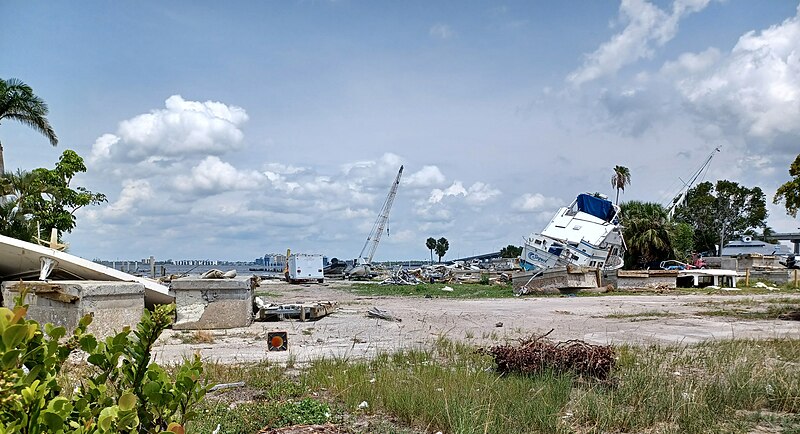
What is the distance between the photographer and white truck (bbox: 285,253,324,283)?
49969 millimetres

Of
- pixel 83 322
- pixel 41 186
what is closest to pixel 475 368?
pixel 83 322

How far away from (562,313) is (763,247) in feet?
197

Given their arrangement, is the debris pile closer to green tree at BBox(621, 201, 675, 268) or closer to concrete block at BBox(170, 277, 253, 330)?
concrete block at BBox(170, 277, 253, 330)

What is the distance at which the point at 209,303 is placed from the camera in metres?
13.4

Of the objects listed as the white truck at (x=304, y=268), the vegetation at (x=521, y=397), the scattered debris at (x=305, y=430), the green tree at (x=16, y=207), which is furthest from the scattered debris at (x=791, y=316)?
the white truck at (x=304, y=268)

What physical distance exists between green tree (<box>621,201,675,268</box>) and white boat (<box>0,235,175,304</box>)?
3846cm

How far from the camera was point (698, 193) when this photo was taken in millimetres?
67562

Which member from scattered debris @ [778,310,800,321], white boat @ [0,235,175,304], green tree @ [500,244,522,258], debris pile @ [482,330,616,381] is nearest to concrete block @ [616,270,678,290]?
scattered debris @ [778,310,800,321]

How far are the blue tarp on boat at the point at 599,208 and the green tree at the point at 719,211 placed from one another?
34.6m

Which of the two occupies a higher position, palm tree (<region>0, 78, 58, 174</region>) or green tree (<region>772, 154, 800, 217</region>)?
palm tree (<region>0, 78, 58, 174</region>)

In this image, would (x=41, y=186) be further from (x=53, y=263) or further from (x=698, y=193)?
(x=698, y=193)

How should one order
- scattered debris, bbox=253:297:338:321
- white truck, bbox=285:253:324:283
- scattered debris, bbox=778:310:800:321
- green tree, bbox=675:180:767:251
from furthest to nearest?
green tree, bbox=675:180:767:251
white truck, bbox=285:253:324:283
scattered debris, bbox=778:310:800:321
scattered debris, bbox=253:297:338:321

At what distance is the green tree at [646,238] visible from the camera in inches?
1755

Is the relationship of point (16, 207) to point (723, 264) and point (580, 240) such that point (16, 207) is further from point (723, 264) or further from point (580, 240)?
point (723, 264)
